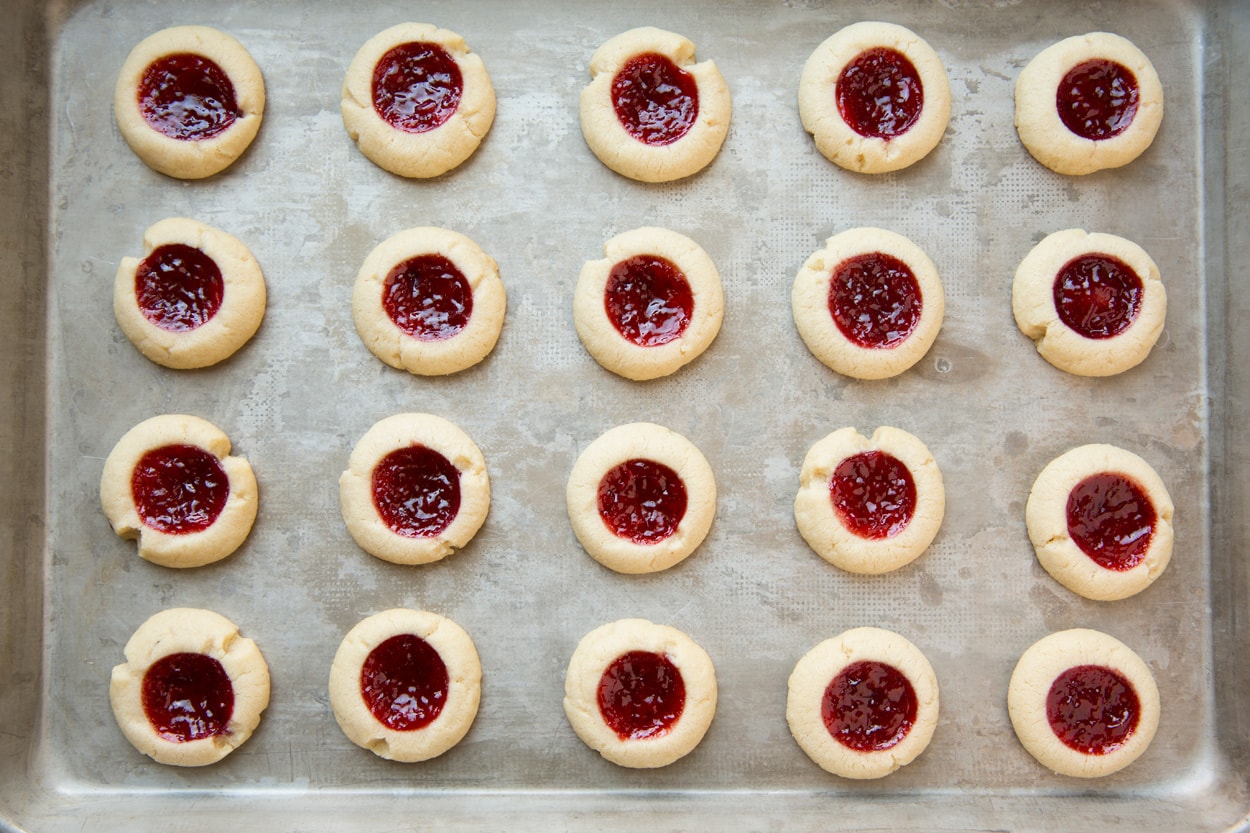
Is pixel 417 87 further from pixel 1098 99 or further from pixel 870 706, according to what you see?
pixel 870 706

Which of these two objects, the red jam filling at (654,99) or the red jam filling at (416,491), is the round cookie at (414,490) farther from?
the red jam filling at (654,99)

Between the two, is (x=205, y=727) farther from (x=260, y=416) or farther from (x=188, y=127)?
(x=188, y=127)

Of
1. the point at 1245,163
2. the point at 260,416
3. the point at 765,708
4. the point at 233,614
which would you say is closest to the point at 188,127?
the point at 260,416

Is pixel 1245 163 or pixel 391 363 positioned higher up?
pixel 1245 163

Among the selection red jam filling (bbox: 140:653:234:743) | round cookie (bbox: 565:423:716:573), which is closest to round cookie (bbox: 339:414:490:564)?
round cookie (bbox: 565:423:716:573)

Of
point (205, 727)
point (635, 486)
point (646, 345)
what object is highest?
point (646, 345)

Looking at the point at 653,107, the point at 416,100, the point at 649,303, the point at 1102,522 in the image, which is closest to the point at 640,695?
the point at 649,303

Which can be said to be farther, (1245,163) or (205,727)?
(1245,163)

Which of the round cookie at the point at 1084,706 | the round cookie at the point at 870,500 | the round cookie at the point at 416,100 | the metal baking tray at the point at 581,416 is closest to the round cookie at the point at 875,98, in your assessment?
the metal baking tray at the point at 581,416
